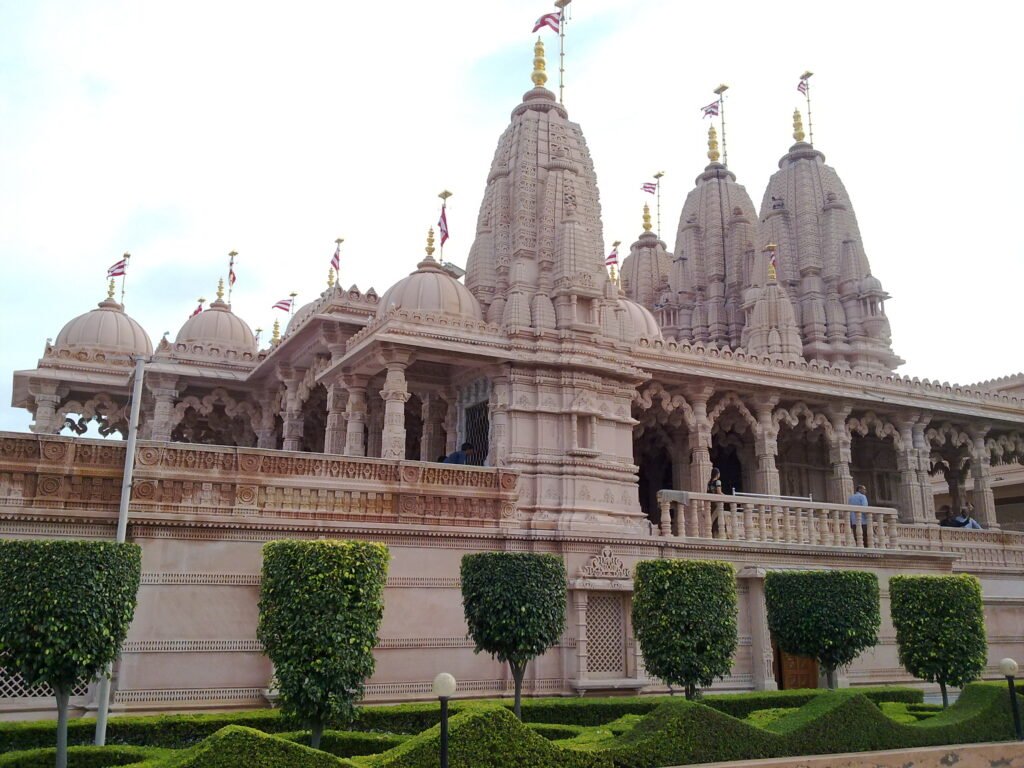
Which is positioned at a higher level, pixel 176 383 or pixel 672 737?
pixel 176 383

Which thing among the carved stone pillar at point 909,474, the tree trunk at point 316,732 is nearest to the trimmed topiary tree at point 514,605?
the tree trunk at point 316,732

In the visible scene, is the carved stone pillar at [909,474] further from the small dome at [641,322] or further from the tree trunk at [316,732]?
the tree trunk at [316,732]

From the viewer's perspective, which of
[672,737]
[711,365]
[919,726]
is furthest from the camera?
[711,365]

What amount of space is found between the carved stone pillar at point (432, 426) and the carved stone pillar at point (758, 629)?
7870 mm

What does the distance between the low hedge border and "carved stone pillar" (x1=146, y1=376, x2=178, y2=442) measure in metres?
14.9

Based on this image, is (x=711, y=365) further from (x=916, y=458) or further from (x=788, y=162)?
(x=788, y=162)

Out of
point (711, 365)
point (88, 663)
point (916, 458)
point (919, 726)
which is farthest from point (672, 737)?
point (916, 458)

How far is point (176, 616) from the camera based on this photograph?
45.2 ft

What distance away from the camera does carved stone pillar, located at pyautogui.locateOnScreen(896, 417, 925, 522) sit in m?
24.1

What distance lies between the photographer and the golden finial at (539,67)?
23.2 meters

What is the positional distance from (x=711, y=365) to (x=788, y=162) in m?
20.8

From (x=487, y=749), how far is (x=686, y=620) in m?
4.44

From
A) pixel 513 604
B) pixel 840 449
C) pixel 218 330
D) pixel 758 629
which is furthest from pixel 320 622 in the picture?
pixel 218 330

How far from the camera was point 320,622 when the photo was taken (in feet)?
34.6
